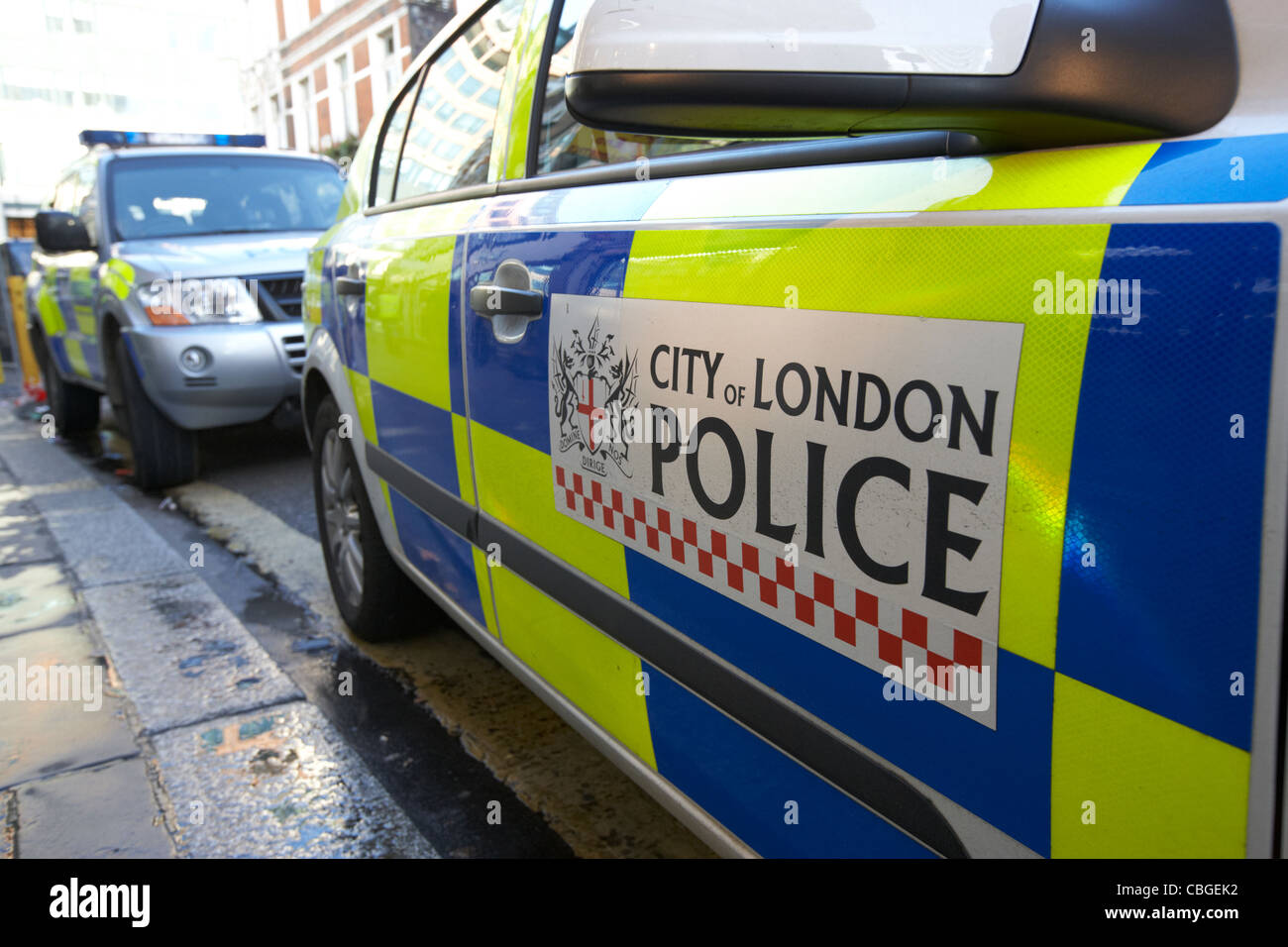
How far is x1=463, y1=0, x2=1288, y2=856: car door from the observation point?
735 millimetres

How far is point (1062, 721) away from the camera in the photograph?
82cm

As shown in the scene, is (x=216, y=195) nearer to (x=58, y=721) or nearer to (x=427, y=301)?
(x=58, y=721)

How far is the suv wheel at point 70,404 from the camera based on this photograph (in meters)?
6.80

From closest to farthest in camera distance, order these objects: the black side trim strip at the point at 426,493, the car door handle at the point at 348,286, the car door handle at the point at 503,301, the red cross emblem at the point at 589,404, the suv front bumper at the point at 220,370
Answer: the red cross emblem at the point at 589,404
the car door handle at the point at 503,301
the black side trim strip at the point at 426,493
the car door handle at the point at 348,286
the suv front bumper at the point at 220,370

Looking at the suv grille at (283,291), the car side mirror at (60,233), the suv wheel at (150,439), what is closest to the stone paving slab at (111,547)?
the suv wheel at (150,439)

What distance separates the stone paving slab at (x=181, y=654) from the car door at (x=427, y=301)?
641 millimetres

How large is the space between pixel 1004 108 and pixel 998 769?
59cm

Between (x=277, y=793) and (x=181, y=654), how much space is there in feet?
3.12

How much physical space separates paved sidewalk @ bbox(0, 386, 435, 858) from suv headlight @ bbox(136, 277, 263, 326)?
1442 mm

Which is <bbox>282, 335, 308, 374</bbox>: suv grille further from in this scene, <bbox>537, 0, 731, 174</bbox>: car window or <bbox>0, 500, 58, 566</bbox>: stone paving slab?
<bbox>537, 0, 731, 174</bbox>: car window

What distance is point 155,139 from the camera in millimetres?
6109

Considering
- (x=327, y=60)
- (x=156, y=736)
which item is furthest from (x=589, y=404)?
(x=327, y=60)

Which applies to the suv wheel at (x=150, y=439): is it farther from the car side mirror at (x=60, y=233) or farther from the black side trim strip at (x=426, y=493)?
the black side trim strip at (x=426, y=493)

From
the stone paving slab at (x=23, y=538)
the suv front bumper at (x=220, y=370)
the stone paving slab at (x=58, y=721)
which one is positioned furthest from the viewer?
the suv front bumper at (x=220, y=370)
